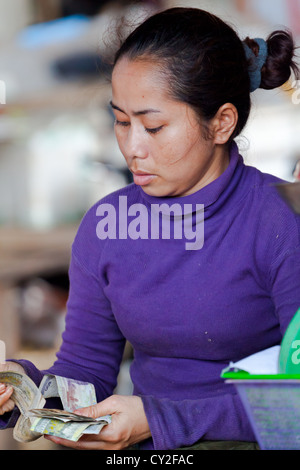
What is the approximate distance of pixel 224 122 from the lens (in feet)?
4.30

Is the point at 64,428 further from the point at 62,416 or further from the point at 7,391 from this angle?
the point at 7,391

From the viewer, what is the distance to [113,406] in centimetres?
118

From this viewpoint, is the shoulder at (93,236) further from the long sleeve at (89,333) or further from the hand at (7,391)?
the hand at (7,391)

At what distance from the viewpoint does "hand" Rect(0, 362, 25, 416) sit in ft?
3.96

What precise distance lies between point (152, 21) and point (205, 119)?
22cm

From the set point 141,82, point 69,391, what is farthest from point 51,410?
point 141,82

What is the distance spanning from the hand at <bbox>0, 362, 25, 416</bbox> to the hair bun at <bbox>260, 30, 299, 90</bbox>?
0.74 metres

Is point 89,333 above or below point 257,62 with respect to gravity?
below

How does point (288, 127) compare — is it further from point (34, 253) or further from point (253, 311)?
point (253, 311)

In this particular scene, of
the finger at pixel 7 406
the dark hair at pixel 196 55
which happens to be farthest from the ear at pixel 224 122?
the finger at pixel 7 406

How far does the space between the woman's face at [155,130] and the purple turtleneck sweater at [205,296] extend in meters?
0.06

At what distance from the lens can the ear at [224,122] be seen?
1296 mm

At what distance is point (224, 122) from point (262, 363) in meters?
0.49
